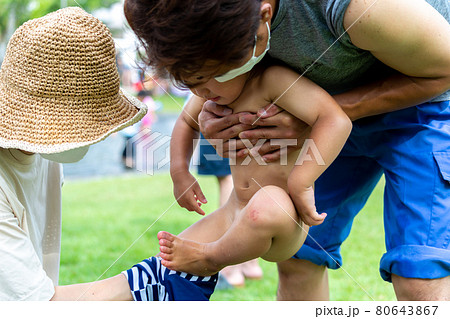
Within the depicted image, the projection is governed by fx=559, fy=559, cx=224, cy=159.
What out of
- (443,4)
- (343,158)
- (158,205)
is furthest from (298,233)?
(158,205)

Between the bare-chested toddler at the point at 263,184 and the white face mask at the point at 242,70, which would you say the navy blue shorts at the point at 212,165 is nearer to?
the bare-chested toddler at the point at 263,184

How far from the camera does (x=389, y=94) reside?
1.53m

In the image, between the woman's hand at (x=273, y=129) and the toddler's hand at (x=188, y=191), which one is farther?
the toddler's hand at (x=188, y=191)

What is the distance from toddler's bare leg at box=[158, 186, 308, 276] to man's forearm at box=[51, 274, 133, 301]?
0.14 metres

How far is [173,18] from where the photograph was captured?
4.25 ft

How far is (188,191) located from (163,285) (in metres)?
0.34

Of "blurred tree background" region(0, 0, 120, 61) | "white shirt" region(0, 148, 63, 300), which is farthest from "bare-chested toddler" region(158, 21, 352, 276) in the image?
"blurred tree background" region(0, 0, 120, 61)

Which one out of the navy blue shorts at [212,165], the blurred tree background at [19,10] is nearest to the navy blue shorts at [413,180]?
the navy blue shorts at [212,165]

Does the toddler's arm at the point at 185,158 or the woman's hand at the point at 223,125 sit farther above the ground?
the woman's hand at the point at 223,125

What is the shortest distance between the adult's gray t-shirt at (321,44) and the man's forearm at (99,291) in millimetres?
786

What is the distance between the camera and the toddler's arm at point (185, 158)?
183 cm

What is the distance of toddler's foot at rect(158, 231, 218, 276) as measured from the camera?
159 cm

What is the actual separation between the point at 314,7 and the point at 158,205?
3.28 m
